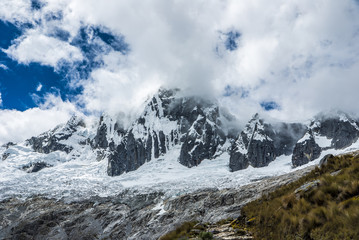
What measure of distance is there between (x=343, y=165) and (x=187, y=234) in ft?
33.3

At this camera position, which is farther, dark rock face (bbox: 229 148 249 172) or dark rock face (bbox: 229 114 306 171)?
dark rock face (bbox: 229 114 306 171)

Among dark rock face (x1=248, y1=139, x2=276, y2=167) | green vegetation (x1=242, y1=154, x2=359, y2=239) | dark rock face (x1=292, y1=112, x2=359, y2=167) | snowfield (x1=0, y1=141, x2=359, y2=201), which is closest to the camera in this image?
green vegetation (x1=242, y1=154, x2=359, y2=239)

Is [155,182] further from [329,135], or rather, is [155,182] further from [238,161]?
[329,135]

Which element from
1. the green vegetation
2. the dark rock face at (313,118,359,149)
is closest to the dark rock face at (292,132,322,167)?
the dark rock face at (313,118,359,149)

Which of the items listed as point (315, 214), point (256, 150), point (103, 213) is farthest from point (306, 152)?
point (315, 214)

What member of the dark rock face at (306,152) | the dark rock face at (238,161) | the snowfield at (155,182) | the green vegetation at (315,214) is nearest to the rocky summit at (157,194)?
the dark rock face at (306,152)

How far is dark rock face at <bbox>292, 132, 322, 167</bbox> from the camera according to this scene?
15188cm

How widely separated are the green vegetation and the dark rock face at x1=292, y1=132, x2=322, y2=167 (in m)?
156

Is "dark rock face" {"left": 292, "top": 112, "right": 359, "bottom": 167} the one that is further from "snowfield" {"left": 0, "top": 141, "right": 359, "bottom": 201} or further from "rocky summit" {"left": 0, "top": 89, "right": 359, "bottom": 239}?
"snowfield" {"left": 0, "top": 141, "right": 359, "bottom": 201}

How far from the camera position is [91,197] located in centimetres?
12356

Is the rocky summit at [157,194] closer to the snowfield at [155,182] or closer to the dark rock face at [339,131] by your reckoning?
the dark rock face at [339,131]

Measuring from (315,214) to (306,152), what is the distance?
166m

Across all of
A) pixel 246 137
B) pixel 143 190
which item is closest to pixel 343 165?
pixel 143 190

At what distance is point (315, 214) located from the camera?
27.3 ft
